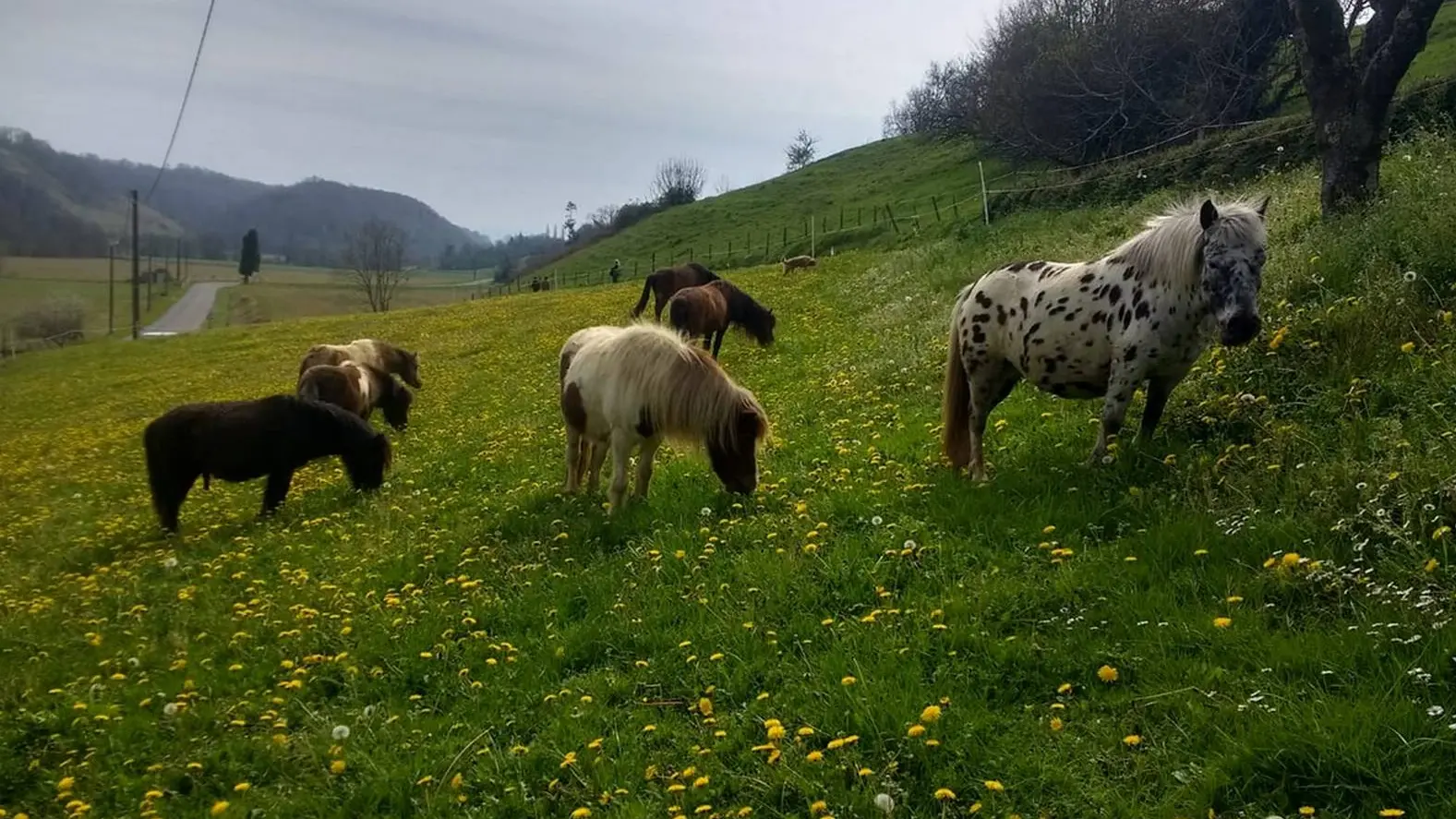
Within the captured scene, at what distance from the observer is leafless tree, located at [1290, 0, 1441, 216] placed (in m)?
10.1

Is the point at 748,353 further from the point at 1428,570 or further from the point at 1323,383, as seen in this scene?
the point at 1428,570

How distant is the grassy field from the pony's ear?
1.64 meters

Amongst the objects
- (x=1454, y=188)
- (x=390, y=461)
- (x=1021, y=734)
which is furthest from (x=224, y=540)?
(x=1454, y=188)

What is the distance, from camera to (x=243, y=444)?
11.8m

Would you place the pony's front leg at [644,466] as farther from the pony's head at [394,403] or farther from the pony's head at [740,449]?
the pony's head at [394,403]

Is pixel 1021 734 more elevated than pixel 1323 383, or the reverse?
pixel 1323 383

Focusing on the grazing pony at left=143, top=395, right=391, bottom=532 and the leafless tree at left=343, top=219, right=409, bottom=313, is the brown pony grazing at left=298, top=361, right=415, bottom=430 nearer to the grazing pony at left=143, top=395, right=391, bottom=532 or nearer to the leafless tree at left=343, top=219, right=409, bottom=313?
the grazing pony at left=143, top=395, right=391, bottom=532

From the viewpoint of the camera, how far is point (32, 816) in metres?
5.31

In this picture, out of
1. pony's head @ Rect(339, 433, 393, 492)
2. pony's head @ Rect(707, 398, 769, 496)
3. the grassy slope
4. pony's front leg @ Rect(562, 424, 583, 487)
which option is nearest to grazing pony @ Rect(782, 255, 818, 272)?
the grassy slope

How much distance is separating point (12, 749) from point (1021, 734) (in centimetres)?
646

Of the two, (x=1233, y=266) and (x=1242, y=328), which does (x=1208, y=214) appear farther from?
(x=1242, y=328)

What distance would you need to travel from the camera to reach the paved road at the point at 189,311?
67625mm

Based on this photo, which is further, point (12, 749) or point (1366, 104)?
point (1366, 104)

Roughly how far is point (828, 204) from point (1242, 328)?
6541 cm
